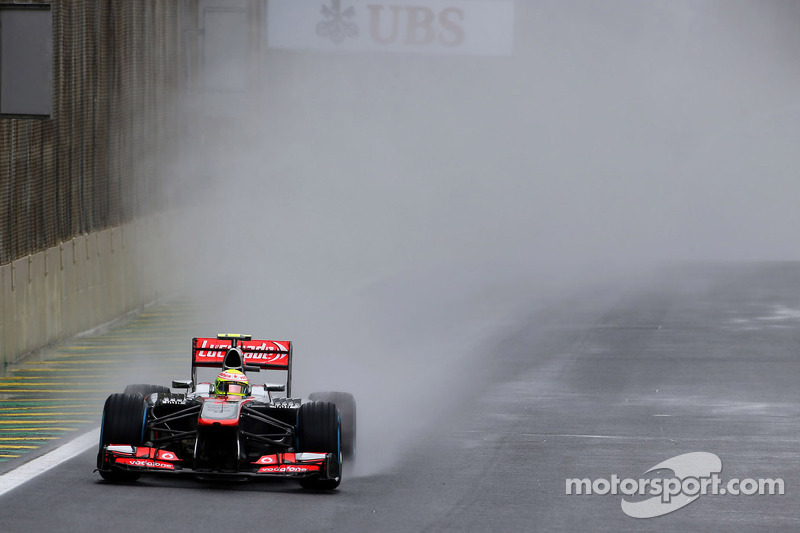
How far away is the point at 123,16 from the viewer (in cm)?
2738

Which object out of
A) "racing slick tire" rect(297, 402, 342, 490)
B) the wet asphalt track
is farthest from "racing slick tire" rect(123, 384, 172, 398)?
"racing slick tire" rect(297, 402, 342, 490)

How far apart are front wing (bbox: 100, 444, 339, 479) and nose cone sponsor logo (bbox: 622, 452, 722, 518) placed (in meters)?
2.29

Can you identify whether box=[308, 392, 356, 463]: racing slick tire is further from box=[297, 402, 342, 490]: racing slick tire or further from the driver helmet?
the driver helmet

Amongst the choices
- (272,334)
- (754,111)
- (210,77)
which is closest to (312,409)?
(272,334)

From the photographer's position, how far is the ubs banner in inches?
2023

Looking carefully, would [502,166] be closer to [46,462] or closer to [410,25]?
[410,25]

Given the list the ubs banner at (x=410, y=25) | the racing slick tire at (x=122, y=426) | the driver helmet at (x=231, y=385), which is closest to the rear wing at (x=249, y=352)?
the driver helmet at (x=231, y=385)

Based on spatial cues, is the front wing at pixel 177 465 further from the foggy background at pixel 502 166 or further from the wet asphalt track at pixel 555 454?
the foggy background at pixel 502 166

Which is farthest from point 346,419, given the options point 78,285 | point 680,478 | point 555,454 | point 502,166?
point 502,166

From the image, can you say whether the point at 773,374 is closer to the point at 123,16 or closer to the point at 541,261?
the point at 123,16

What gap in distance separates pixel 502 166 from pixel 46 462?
38.1 m

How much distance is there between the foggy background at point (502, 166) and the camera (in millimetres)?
32938

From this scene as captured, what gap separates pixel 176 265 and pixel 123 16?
17.8 ft

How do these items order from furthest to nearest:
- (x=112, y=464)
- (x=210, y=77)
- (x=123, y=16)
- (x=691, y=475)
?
1. (x=210, y=77)
2. (x=123, y=16)
3. (x=691, y=475)
4. (x=112, y=464)
